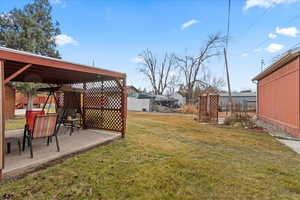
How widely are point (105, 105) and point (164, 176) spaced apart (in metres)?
3.53

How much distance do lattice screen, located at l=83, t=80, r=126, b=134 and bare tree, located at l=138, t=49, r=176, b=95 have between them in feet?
80.6

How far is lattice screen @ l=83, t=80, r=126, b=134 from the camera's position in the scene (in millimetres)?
4969

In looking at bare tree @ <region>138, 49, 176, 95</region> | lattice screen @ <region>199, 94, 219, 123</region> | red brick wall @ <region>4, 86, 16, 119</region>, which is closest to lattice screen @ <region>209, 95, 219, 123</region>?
lattice screen @ <region>199, 94, 219, 123</region>

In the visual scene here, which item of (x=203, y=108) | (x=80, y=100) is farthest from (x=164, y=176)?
(x=203, y=108)

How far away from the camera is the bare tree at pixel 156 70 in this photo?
30156mm

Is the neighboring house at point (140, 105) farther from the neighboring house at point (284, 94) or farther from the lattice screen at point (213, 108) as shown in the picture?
the neighboring house at point (284, 94)

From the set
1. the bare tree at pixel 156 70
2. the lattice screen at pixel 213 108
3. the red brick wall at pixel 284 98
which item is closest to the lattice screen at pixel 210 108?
the lattice screen at pixel 213 108

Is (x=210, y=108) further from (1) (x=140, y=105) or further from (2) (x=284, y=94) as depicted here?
(1) (x=140, y=105)

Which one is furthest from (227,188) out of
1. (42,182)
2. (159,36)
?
(159,36)

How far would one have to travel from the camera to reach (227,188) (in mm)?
2357

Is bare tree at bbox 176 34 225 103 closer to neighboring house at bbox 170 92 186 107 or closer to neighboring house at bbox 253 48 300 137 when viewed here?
neighboring house at bbox 170 92 186 107

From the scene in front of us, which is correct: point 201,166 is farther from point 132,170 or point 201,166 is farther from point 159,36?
point 159,36

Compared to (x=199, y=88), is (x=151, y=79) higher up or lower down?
higher up

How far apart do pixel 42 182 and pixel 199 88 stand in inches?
973
